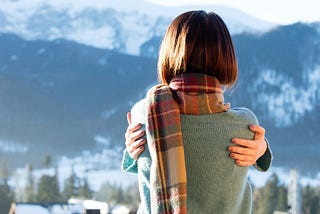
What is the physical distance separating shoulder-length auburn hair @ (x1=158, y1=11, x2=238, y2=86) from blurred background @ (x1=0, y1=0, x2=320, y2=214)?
32.4ft

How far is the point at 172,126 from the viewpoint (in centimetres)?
54

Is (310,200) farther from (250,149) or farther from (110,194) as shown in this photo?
(250,149)

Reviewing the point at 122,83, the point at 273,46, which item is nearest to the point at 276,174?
the point at 273,46

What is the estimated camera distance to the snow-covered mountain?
473 inches

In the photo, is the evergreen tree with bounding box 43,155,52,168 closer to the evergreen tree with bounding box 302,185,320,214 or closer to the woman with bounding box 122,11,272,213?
the evergreen tree with bounding box 302,185,320,214

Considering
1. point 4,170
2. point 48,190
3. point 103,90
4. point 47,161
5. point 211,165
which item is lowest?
point 211,165

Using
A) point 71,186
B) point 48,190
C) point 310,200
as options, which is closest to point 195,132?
point 310,200

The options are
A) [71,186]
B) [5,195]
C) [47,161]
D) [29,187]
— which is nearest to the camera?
[5,195]

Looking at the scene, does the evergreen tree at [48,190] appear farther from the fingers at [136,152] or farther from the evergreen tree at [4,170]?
the fingers at [136,152]

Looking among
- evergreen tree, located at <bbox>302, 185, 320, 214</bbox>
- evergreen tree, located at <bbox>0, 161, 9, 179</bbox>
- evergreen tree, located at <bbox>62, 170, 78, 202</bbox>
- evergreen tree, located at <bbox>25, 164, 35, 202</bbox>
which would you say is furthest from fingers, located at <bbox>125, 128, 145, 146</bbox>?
evergreen tree, located at <bbox>0, 161, 9, 179</bbox>

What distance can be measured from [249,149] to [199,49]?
11 centimetres

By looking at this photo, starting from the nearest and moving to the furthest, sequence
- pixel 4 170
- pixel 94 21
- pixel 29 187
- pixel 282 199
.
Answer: pixel 282 199, pixel 29 187, pixel 4 170, pixel 94 21

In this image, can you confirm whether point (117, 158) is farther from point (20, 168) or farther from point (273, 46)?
point (273, 46)

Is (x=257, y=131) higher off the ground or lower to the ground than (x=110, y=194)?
lower
